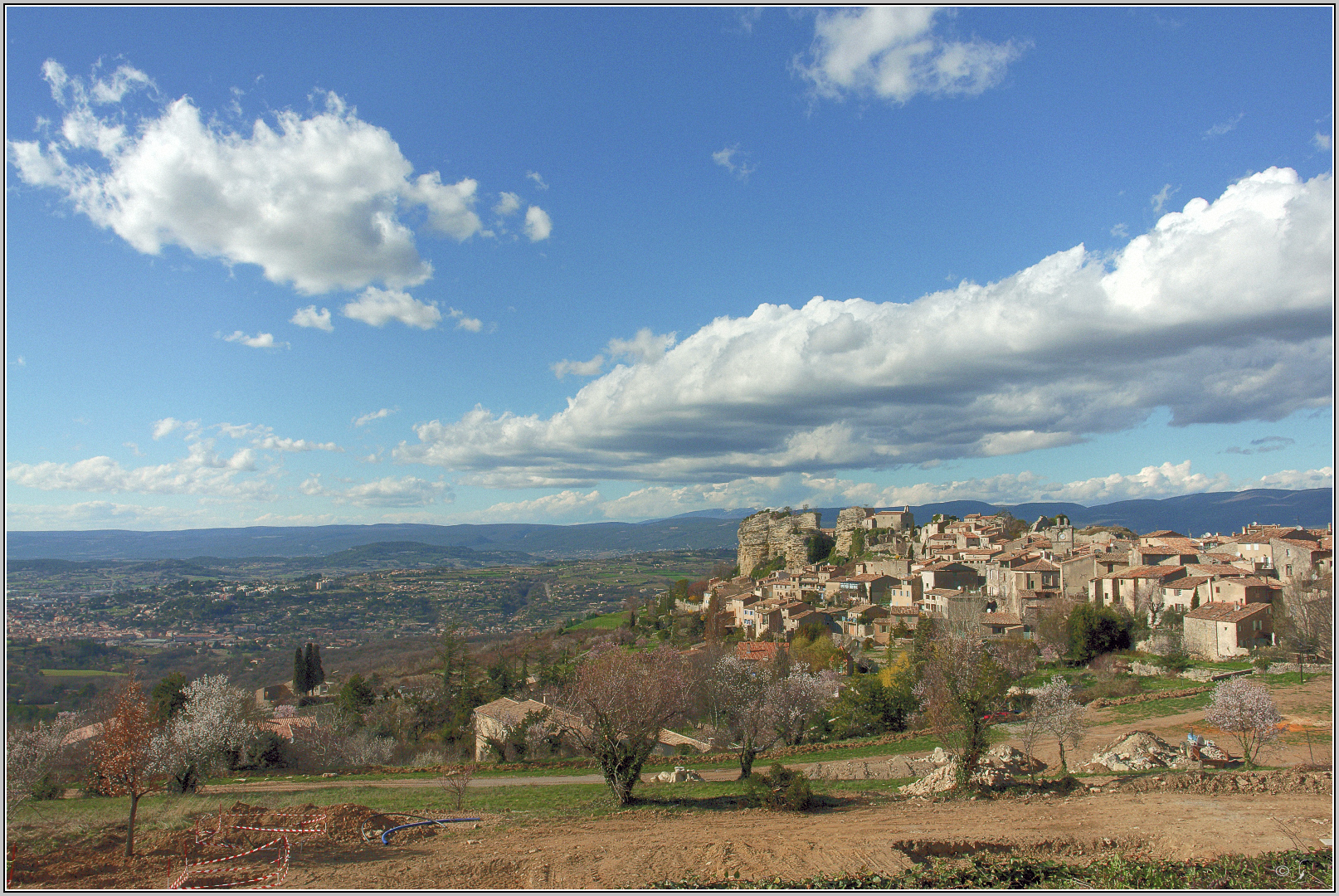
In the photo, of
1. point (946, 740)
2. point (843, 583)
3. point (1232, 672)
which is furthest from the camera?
point (843, 583)

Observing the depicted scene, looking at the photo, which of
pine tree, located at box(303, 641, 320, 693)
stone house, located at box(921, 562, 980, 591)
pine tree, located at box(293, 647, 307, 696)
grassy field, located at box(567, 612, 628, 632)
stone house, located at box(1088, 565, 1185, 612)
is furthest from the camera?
grassy field, located at box(567, 612, 628, 632)

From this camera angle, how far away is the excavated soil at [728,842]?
1228 cm

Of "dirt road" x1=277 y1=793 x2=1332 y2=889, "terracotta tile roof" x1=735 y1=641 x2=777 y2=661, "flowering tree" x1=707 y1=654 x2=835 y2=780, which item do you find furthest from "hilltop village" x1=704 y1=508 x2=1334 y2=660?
"dirt road" x1=277 y1=793 x2=1332 y2=889

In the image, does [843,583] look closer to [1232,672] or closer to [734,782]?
[1232,672]

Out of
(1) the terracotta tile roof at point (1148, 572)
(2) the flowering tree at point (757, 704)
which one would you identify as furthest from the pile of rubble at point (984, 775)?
(1) the terracotta tile roof at point (1148, 572)

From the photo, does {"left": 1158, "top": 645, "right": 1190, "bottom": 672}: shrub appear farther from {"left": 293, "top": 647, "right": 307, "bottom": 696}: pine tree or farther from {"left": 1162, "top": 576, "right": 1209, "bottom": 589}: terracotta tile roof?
{"left": 293, "top": 647, "right": 307, "bottom": 696}: pine tree

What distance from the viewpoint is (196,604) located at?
108 m

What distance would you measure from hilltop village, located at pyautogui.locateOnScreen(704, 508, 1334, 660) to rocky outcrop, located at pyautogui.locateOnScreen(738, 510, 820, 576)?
2277mm

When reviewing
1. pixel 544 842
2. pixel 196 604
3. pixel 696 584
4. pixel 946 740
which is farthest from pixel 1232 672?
pixel 196 604

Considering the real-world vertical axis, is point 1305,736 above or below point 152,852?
below

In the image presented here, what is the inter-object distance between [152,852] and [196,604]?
119 metres

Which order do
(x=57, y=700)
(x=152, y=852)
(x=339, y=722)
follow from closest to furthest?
(x=152, y=852)
(x=339, y=722)
(x=57, y=700)

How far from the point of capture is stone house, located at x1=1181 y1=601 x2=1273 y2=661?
1436 inches

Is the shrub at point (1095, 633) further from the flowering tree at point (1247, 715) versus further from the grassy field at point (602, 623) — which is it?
the grassy field at point (602, 623)
